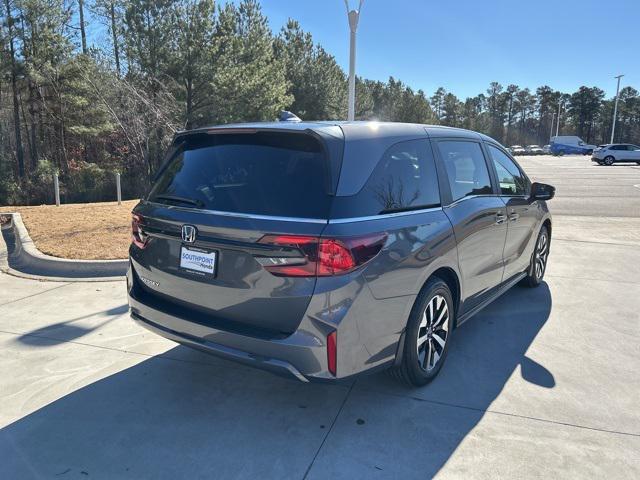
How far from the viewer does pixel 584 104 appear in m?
95.1

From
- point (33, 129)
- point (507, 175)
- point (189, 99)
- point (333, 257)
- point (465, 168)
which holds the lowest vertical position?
point (333, 257)

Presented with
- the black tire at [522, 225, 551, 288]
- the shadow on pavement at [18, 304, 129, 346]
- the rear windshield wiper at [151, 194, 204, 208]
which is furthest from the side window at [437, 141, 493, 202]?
the shadow on pavement at [18, 304, 129, 346]

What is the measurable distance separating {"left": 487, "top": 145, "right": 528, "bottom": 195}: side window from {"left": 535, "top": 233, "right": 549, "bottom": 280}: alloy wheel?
0.81 m

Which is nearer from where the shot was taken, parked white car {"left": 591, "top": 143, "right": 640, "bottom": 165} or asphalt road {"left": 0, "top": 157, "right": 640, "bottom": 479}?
asphalt road {"left": 0, "top": 157, "right": 640, "bottom": 479}

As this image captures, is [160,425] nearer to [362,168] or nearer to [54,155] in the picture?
[362,168]

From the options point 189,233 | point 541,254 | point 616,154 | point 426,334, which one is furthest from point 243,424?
point 616,154

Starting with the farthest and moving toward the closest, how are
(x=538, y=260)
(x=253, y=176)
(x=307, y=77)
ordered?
1. (x=307, y=77)
2. (x=538, y=260)
3. (x=253, y=176)

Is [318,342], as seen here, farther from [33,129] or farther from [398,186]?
[33,129]

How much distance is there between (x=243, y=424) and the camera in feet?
9.58

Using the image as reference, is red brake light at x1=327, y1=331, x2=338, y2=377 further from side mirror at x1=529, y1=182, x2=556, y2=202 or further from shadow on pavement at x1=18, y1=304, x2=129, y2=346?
side mirror at x1=529, y1=182, x2=556, y2=202

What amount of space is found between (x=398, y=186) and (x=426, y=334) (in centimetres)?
104

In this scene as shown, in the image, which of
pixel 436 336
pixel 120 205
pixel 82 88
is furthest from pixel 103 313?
pixel 82 88

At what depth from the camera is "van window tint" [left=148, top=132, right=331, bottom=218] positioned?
261 centimetres

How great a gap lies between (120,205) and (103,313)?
8.18 metres
